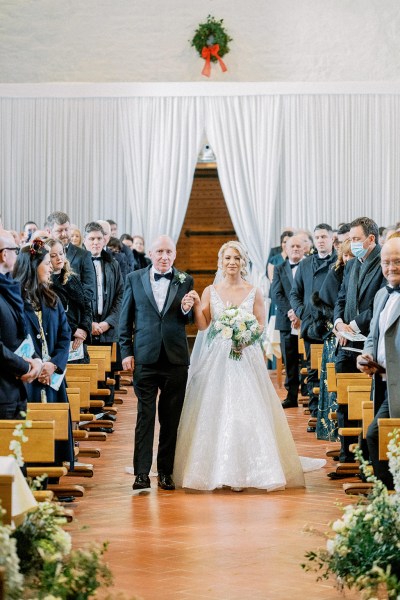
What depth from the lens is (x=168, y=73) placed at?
19.4 meters

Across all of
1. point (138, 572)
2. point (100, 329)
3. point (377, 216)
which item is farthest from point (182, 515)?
point (377, 216)

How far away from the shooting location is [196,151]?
1953 cm

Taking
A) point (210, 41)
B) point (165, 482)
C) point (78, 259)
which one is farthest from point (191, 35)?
point (165, 482)

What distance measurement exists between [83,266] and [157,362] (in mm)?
2807

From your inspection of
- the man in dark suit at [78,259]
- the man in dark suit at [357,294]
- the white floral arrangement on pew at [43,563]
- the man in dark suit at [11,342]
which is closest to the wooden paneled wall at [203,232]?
the man in dark suit at [78,259]

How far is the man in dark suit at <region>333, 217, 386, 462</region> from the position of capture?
9.15 meters

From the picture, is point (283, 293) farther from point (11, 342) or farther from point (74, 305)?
point (11, 342)

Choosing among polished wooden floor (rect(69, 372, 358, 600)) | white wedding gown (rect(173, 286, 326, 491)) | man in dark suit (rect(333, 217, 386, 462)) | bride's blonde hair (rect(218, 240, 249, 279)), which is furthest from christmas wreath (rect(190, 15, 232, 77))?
polished wooden floor (rect(69, 372, 358, 600))

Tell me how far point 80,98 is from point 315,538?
44.6 ft

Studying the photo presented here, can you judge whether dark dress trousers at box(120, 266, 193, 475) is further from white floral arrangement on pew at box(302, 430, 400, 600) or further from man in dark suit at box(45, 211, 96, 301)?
white floral arrangement on pew at box(302, 430, 400, 600)

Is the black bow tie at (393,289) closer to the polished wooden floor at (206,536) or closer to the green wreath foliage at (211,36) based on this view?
the polished wooden floor at (206,536)

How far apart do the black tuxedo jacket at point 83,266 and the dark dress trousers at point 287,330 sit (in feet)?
9.93

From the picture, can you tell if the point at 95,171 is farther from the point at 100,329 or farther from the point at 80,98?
the point at 100,329

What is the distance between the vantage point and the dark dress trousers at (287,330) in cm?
1340
